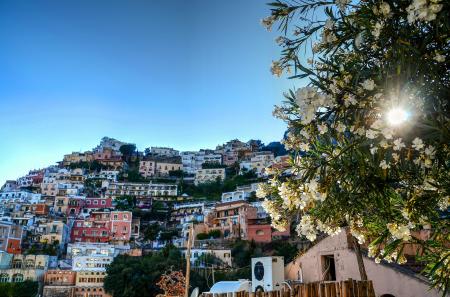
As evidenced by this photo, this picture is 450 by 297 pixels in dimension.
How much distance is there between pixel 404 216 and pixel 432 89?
4.60 ft

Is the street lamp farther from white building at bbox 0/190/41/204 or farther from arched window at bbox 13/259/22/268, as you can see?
white building at bbox 0/190/41/204

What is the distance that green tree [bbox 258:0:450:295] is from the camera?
3494mm

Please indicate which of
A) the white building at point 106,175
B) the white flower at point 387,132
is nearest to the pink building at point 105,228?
the white building at point 106,175

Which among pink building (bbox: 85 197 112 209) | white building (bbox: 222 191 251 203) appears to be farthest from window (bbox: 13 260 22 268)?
white building (bbox: 222 191 251 203)

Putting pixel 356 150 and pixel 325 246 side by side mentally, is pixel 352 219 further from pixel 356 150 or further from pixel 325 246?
pixel 325 246

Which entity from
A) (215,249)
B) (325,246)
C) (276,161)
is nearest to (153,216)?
(215,249)

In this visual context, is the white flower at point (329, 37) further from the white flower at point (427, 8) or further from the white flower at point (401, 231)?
the white flower at point (401, 231)

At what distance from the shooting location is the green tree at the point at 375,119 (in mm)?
3494

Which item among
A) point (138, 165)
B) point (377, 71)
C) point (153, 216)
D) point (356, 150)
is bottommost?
point (356, 150)

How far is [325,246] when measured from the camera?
52.0 ft

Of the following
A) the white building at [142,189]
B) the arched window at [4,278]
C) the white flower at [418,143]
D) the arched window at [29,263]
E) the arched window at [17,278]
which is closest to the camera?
the white flower at [418,143]

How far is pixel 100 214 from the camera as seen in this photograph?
276 feet

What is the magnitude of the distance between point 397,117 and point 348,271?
1239 cm

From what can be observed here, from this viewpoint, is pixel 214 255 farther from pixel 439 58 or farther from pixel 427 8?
pixel 427 8
